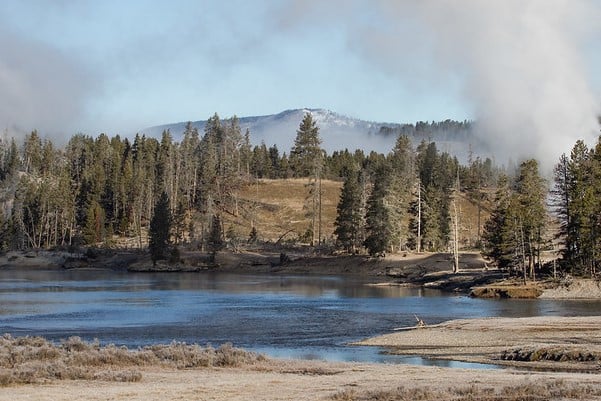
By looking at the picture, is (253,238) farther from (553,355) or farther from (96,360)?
(96,360)

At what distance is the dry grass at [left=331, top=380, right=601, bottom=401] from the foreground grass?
886 centimetres

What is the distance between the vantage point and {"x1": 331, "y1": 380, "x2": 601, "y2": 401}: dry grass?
22797 mm

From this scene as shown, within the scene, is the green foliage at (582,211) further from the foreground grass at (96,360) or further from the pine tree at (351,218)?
the foreground grass at (96,360)

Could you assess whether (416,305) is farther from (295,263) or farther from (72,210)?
(72,210)

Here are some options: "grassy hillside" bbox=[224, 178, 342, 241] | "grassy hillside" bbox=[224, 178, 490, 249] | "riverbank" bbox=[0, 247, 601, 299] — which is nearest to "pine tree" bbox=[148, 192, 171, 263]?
"riverbank" bbox=[0, 247, 601, 299]

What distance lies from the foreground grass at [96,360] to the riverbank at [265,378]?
4 cm

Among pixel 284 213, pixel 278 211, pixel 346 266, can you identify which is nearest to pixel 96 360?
pixel 346 266

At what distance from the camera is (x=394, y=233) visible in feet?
387

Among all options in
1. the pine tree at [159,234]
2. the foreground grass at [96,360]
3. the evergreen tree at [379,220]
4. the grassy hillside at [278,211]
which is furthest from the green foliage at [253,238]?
the foreground grass at [96,360]

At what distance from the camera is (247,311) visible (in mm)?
63719

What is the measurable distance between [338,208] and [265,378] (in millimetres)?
105839

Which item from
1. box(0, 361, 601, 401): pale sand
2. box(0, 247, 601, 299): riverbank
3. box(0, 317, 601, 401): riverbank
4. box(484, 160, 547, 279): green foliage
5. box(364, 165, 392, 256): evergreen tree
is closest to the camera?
box(0, 317, 601, 401): riverbank

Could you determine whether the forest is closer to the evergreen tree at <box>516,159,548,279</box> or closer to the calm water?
the evergreen tree at <box>516,159,548,279</box>

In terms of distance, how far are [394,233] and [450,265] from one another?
13.2m
